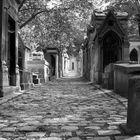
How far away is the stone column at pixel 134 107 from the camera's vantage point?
13.2 feet

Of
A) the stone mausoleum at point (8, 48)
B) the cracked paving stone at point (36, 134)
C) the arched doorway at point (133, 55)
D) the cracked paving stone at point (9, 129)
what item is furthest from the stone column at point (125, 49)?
the arched doorway at point (133, 55)

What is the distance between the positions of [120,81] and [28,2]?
1472 cm

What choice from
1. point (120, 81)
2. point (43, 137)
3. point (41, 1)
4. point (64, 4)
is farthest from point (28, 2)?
point (43, 137)

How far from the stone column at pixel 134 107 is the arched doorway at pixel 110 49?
14.0 m

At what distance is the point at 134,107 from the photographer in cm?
407

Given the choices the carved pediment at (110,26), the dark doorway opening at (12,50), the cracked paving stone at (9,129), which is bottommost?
the cracked paving stone at (9,129)

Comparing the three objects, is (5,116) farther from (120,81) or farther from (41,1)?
(41,1)

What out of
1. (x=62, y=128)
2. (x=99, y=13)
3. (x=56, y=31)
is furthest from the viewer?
(x=56, y=31)

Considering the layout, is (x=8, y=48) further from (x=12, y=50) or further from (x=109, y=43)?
(x=109, y=43)

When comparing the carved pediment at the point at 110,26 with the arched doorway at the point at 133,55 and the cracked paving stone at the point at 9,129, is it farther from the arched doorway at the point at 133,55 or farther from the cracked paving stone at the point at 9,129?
the arched doorway at the point at 133,55

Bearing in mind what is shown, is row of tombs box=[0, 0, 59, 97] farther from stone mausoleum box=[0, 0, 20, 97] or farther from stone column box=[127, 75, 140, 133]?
stone column box=[127, 75, 140, 133]

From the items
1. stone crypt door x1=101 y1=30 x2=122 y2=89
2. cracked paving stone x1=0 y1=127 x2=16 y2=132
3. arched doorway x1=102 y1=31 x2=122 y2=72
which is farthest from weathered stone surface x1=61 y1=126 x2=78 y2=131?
arched doorway x1=102 y1=31 x2=122 y2=72

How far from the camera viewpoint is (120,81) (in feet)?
34.1

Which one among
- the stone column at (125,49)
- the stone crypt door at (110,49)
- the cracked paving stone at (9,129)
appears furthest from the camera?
the stone crypt door at (110,49)
